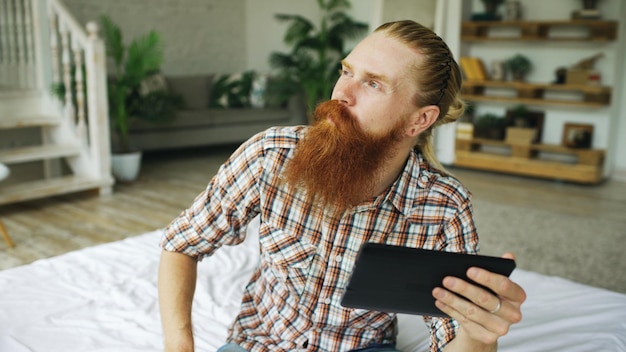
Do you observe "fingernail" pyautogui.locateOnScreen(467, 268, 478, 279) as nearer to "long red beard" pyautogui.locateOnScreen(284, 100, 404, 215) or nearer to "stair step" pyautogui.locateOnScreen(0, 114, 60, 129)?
"long red beard" pyautogui.locateOnScreen(284, 100, 404, 215)

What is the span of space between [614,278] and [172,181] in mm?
3559

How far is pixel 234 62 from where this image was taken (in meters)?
8.27

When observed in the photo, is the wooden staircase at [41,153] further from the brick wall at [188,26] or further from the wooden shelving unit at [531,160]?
the wooden shelving unit at [531,160]

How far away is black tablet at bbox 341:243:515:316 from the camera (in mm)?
874

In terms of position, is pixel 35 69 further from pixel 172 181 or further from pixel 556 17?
pixel 556 17

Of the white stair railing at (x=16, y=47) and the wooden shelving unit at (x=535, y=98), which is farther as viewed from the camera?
the wooden shelving unit at (x=535, y=98)

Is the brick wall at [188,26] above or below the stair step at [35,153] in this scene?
above

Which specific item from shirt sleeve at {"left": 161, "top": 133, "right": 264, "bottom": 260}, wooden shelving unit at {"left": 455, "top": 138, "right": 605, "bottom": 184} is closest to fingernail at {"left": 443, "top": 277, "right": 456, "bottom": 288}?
shirt sleeve at {"left": 161, "top": 133, "right": 264, "bottom": 260}

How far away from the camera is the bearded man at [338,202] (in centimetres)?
115

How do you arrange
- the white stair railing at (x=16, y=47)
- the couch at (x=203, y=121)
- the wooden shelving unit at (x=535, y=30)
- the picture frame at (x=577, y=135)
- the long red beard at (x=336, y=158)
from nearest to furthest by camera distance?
the long red beard at (x=336, y=158), the white stair railing at (x=16, y=47), the wooden shelving unit at (x=535, y=30), the picture frame at (x=577, y=135), the couch at (x=203, y=121)

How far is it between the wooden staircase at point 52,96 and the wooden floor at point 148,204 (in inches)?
8.2

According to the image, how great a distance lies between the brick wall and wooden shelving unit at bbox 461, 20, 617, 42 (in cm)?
340

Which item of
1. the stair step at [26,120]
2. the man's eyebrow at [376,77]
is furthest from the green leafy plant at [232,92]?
the man's eyebrow at [376,77]

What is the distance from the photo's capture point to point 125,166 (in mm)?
5117
